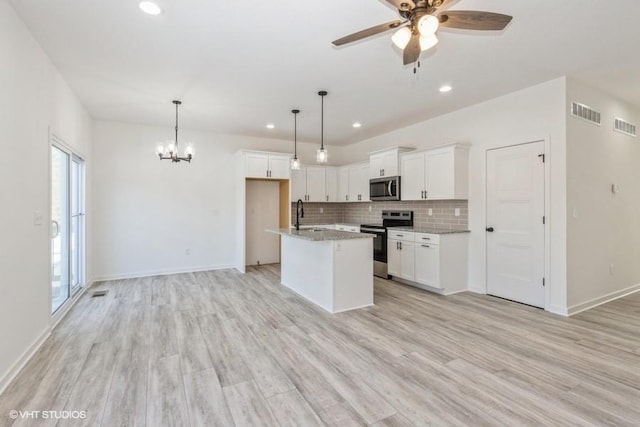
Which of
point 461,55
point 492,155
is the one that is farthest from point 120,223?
point 492,155

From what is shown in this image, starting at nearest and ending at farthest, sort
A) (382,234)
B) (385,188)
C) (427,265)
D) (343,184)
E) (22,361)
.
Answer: (22,361), (427,265), (382,234), (385,188), (343,184)

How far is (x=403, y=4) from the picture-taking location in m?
1.85

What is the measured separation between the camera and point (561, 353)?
8.88ft

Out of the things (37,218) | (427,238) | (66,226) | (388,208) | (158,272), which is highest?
(388,208)

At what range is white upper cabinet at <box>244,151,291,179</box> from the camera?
595 cm

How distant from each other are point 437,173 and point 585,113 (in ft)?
6.17

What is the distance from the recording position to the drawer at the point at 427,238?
4.49 meters

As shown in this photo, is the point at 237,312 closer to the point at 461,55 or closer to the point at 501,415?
the point at 501,415

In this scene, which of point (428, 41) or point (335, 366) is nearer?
point (428, 41)

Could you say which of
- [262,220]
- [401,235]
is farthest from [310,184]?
[401,235]

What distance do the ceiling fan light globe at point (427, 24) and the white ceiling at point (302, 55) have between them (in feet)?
2.18

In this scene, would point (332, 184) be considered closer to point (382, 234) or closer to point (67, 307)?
point (382, 234)

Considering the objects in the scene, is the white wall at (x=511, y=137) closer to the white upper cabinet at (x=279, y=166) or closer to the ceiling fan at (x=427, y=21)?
the ceiling fan at (x=427, y=21)

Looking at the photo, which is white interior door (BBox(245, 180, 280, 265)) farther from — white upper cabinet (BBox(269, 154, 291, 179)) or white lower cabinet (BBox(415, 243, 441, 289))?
white lower cabinet (BBox(415, 243, 441, 289))
